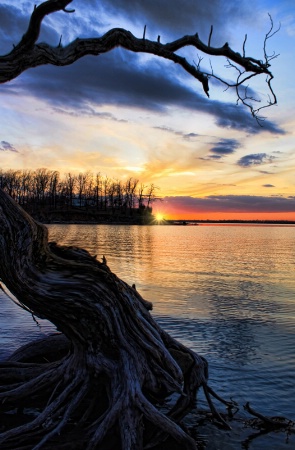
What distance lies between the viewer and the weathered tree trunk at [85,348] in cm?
475

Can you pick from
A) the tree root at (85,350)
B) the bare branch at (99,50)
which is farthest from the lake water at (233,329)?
the bare branch at (99,50)

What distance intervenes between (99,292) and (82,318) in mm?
383

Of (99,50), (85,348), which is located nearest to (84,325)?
(85,348)

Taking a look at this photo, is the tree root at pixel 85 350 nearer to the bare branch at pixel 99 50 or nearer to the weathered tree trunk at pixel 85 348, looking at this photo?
the weathered tree trunk at pixel 85 348

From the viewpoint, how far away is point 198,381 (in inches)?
245

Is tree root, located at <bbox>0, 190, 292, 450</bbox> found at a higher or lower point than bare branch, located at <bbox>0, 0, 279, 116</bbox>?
lower

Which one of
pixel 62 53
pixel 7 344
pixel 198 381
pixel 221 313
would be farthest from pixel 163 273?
pixel 62 53

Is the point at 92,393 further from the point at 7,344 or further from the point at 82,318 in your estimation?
the point at 7,344

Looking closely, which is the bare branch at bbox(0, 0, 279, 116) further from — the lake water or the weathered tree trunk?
the lake water

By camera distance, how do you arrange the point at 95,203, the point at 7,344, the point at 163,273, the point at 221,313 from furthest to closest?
1. the point at 95,203
2. the point at 163,273
3. the point at 221,313
4. the point at 7,344

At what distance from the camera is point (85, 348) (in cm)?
530

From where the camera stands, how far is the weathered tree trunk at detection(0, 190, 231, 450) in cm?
475

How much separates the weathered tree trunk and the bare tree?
0.01 metres

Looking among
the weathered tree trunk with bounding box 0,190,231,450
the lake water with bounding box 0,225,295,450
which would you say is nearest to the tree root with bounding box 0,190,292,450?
the weathered tree trunk with bounding box 0,190,231,450
